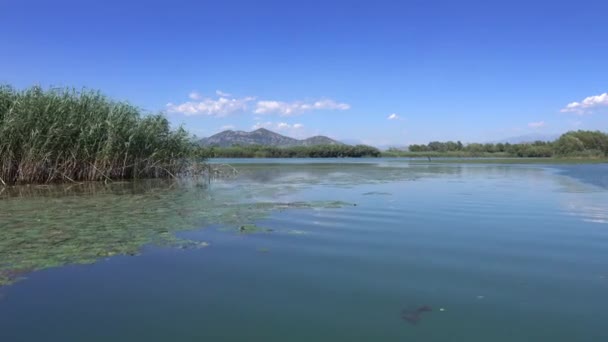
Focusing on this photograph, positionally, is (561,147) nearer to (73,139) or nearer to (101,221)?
(73,139)

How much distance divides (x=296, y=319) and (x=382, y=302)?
3.07ft

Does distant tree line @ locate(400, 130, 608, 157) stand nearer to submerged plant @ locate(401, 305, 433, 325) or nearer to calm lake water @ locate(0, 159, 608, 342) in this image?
calm lake water @ locate(0, 159, 608, 342)

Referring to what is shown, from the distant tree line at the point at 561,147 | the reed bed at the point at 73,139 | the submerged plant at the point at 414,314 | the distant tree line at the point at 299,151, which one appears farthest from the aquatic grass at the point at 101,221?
Answer: the distant tree line at the point at 561,147

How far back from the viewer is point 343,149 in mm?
90062

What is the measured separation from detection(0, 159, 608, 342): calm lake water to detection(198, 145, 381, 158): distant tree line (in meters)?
71.2

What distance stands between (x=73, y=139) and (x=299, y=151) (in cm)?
6894

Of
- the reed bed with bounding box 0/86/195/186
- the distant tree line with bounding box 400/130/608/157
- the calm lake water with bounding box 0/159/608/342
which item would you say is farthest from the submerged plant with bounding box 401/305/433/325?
the distant tree line with bounding box 400/130/608/157

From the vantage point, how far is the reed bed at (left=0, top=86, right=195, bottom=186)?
1758 cm

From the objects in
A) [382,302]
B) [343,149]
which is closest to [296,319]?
[382,302]

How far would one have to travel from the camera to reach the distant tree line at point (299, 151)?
3255 inches

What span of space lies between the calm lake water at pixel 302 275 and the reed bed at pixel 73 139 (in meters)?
7.88

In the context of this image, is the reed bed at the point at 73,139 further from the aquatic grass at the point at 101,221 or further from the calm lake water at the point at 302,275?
the calm lake water at the point at 302,275

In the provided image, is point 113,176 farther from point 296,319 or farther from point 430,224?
point 296,319

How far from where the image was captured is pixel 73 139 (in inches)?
754
